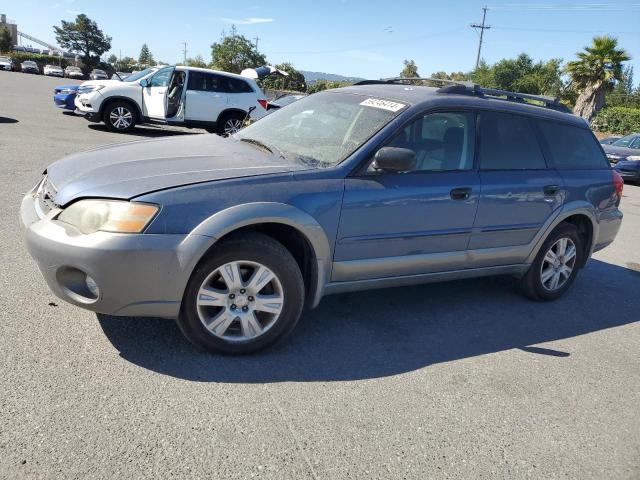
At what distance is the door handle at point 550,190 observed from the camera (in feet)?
14.5

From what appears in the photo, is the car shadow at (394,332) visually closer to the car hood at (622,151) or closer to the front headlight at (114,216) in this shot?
the front headlight at (114,216)

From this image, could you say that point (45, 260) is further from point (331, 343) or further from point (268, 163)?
point (331, 343)

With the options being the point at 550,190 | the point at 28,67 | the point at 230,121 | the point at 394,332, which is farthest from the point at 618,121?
the point at 28,67

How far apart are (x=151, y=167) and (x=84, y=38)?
338 feet

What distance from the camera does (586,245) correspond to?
5047 mm

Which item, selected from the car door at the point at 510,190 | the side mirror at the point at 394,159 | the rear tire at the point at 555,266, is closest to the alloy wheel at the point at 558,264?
the rear tire at the point at 555,266

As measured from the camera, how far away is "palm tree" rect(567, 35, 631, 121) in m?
33.2

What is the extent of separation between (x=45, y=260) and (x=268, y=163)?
1.41 meters

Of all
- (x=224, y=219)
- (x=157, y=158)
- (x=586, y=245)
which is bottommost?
(x=586, y=245)

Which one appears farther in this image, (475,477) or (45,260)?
(45,260)

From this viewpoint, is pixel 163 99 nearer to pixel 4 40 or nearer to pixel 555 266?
pixel 555 266

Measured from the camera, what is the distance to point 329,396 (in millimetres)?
2953

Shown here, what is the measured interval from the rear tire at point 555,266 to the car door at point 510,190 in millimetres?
261

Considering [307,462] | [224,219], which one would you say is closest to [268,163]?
[224,219]
